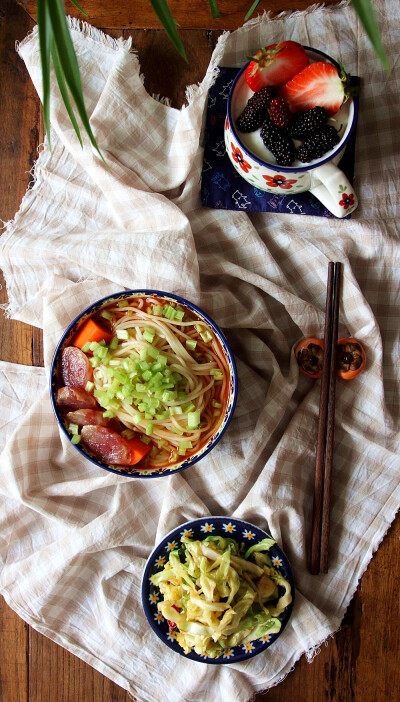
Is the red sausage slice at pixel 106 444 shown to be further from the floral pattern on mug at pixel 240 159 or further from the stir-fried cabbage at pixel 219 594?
the floral pattern on mug at pixel 240 159

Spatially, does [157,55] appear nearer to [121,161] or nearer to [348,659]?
[121,161]

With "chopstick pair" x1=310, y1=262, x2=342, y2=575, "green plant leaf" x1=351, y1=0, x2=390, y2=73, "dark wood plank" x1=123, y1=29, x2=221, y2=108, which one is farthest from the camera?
"dark wood plank" x1=123, y1=29, x2=221, y2=108

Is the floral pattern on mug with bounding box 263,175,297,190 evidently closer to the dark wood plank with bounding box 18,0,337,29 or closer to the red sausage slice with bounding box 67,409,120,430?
the dark wood plank with bounding box 18,0,337,29

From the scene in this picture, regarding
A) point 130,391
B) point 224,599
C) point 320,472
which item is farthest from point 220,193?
point 224,599

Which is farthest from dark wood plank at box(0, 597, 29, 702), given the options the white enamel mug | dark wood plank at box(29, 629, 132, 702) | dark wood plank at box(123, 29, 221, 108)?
dark wood plank at box(123, 29, 221, 108)

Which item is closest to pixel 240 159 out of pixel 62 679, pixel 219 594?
pixel 219 594

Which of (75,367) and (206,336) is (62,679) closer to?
(75,367)

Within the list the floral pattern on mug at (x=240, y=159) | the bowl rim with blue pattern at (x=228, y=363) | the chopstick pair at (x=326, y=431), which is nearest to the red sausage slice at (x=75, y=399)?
the bowl rim with blue pattern at (x=228, y=363)
